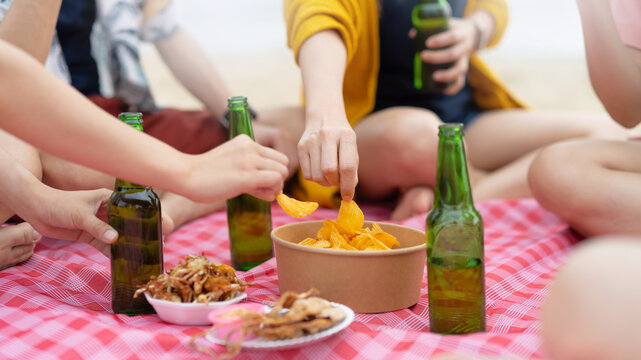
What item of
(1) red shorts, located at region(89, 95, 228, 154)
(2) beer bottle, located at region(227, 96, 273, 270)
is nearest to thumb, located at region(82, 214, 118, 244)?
(2) beer bottle, located at region(227, 96, 273, 270)

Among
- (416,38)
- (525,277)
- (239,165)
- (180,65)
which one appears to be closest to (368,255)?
(239,165)

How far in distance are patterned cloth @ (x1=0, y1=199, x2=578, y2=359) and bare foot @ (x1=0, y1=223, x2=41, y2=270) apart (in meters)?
0.02

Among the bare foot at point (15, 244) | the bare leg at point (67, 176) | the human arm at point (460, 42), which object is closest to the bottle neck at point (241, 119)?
the bare leg at point (67, 176)

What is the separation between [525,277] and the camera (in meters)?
1.23

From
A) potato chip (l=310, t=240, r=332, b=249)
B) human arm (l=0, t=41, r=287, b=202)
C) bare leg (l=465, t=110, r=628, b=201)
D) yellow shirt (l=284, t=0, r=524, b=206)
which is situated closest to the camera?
human arm (l=0, t=41, r=287, b=202)

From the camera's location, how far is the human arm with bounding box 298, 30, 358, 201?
1007 millimetres

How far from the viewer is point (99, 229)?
939 mm

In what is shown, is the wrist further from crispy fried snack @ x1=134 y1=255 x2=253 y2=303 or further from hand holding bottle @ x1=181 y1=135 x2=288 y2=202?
crispy fried snack @ x1=134 y1=255 x2=253 y2=303

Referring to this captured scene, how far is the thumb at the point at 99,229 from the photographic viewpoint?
919 mm

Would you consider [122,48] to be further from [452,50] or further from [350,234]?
[350,234]

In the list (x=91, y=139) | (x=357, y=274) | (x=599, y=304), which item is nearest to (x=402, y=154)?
(x=357, y=274)

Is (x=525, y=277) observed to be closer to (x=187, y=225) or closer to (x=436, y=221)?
(x=436, y=221)

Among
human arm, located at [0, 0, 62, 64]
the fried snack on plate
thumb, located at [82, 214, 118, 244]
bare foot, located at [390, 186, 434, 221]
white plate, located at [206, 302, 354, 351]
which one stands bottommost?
bare foot, located at [390, 186, 434, 221]

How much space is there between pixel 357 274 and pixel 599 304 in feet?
1.46
